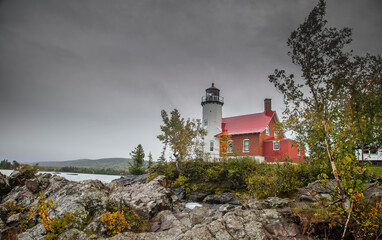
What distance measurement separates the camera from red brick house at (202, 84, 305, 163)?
28.7 m

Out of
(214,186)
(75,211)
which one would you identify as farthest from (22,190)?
(214,186)

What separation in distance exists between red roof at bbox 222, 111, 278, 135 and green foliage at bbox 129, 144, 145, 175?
13.7 metres

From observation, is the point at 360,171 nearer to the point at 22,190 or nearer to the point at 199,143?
the point at 22,190

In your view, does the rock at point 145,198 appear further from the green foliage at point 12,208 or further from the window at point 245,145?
the window at point 245,145

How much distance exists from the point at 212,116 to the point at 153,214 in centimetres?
2670

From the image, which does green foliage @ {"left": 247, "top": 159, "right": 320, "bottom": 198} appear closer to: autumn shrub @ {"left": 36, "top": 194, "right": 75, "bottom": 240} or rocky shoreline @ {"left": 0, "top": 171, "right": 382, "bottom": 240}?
rocky shoreline @ {"left": 0, "top": 171, "right": 382, "bottom": 240}

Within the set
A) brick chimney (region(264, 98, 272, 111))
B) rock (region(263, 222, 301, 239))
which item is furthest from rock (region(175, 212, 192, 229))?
brick chimney (region(264, 98, 272, 111))

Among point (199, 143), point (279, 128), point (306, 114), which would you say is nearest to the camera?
point (306, 114)

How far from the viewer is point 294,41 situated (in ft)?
31.3

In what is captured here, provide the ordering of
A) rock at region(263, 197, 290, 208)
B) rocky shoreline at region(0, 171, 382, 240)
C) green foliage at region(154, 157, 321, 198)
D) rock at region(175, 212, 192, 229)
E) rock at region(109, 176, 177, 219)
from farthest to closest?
green foliage at region(154, 157, 321, 198) → rock at region(109, 176, 177, 219) → rock at region(263, 197, 290, 208) → rock at region(175, 212, 192, 229) → rocky shoreline at region(0, 171, 382, 240)

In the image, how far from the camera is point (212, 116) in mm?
34156

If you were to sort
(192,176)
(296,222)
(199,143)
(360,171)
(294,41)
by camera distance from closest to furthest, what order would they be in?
(360,171), (296,222), (294,41), (192,176), (199,143)

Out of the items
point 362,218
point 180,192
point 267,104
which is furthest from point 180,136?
point 362,218

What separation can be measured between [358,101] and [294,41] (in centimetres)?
487
